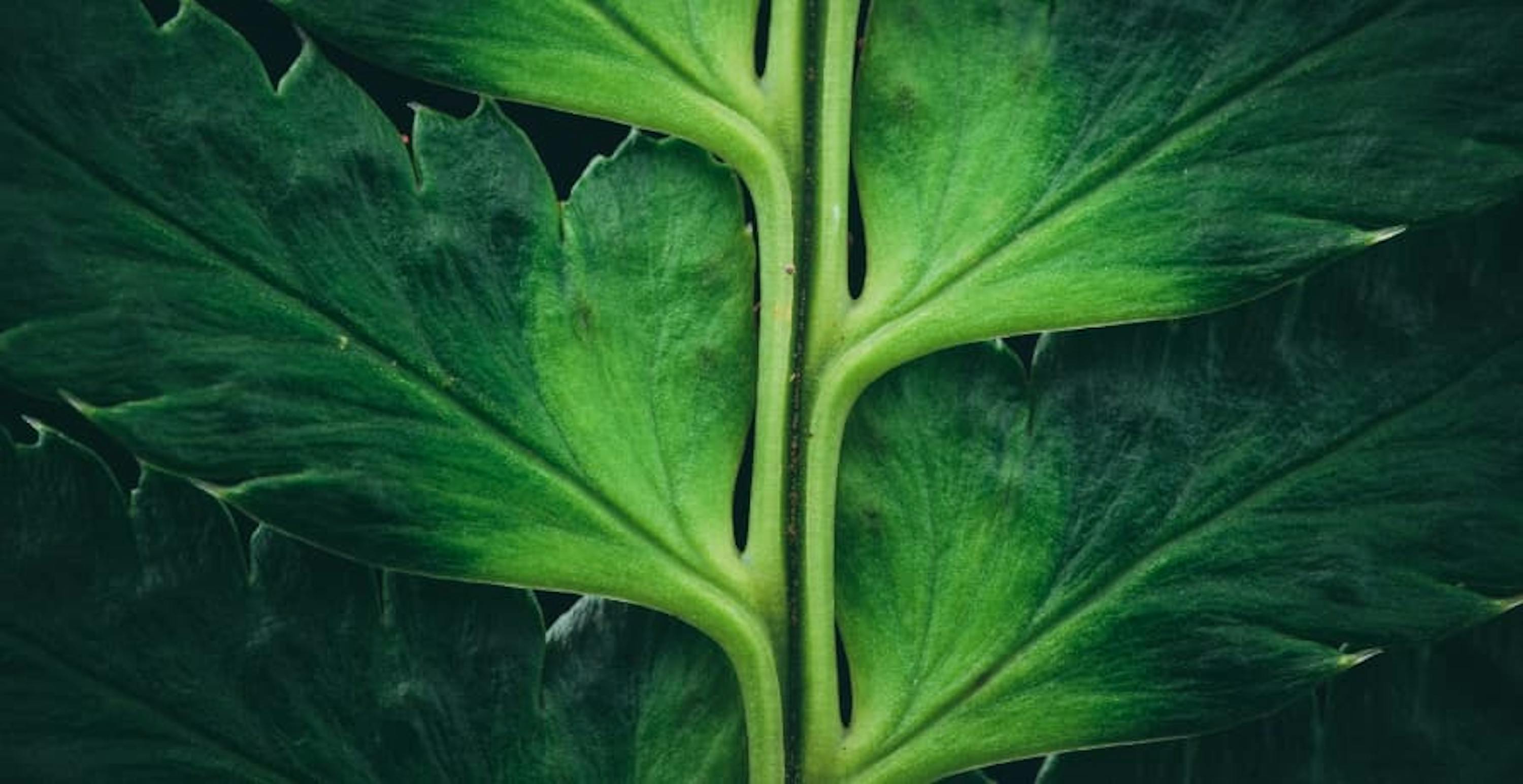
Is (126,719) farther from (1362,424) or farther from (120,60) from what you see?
(1362,424)

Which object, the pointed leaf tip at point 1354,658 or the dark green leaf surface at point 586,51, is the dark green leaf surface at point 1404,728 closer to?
the pointed leaf tip at point 1354,658

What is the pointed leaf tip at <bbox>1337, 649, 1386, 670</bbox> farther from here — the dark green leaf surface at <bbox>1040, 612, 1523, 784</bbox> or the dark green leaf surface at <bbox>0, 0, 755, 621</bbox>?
the dark green leaf surface at <bbox>0, 0, 755, 621</bbox>

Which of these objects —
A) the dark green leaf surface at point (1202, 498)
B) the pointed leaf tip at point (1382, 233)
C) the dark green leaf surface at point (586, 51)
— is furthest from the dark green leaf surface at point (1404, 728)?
the dark green leaf surface at point (586, 51)

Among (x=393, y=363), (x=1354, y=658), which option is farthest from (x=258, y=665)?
(x=1354, y=658)

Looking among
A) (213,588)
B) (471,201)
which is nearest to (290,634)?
(213,588)

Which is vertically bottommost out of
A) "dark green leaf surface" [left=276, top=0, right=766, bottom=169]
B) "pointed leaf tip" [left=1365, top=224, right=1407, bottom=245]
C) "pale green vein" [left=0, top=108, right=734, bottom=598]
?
"pale green vein" [left=0, top=108, right=734, bottom=598]

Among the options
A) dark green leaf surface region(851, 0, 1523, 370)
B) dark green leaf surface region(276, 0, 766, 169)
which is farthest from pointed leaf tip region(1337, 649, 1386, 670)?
dark green leaf surface region(276, 0, 766, 169)
